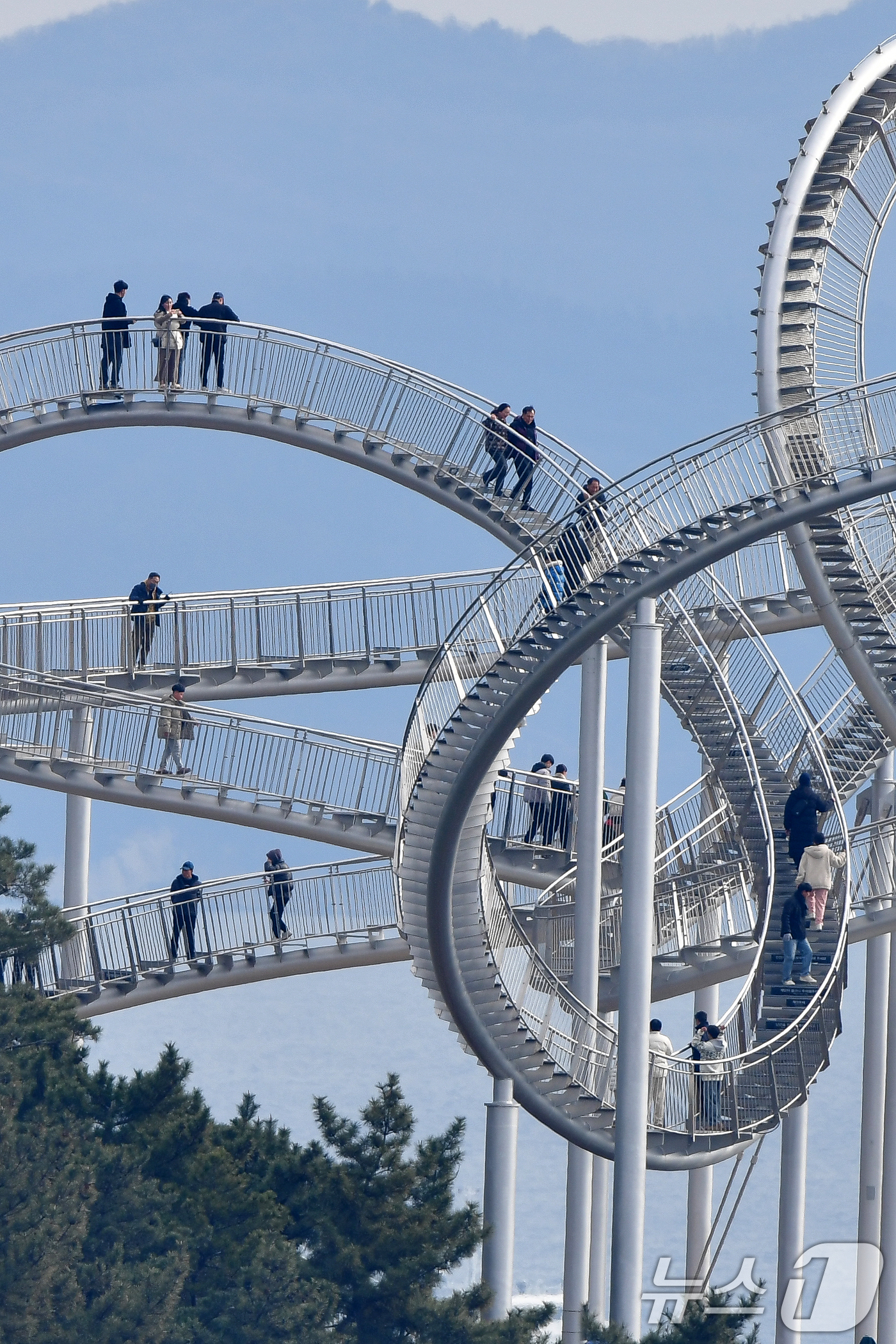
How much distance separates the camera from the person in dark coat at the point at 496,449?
2484 centimetres

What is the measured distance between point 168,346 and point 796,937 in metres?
9.48

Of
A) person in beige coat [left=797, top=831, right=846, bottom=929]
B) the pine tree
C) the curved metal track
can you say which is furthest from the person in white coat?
the pine tree

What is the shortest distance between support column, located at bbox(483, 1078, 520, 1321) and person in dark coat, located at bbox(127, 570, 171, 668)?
26.4 feet

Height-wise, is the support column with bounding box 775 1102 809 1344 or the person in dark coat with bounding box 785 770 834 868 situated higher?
the person in dark coat with bounding box 785 770 834 868

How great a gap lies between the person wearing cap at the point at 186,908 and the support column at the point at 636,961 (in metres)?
6.42

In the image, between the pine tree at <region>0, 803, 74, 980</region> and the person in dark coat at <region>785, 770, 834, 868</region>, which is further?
the person in dark coat at <region>785, 770, 834, 868</region>

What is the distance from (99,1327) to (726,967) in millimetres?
7984

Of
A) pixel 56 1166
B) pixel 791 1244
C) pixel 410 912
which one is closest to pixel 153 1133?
pixel 56 1166

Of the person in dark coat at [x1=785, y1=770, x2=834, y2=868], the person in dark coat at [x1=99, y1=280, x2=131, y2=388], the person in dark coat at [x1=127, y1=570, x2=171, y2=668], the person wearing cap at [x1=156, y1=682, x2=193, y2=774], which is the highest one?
the person in dark coat at [x1=99, y1=280, x2=131, y2=388]

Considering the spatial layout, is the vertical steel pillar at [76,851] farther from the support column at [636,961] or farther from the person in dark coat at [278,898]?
the support column at [636,961]

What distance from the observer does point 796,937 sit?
21938 millimetres

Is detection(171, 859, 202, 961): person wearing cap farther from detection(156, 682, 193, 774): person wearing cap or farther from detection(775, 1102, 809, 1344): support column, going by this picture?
detection(775, 1102, 809, 1344): support column

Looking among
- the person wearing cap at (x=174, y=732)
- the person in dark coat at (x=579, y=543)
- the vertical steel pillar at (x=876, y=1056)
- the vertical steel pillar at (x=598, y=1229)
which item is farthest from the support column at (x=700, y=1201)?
the person in dark coat at (x=579, y=543)

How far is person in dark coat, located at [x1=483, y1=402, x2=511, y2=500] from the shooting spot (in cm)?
2484
